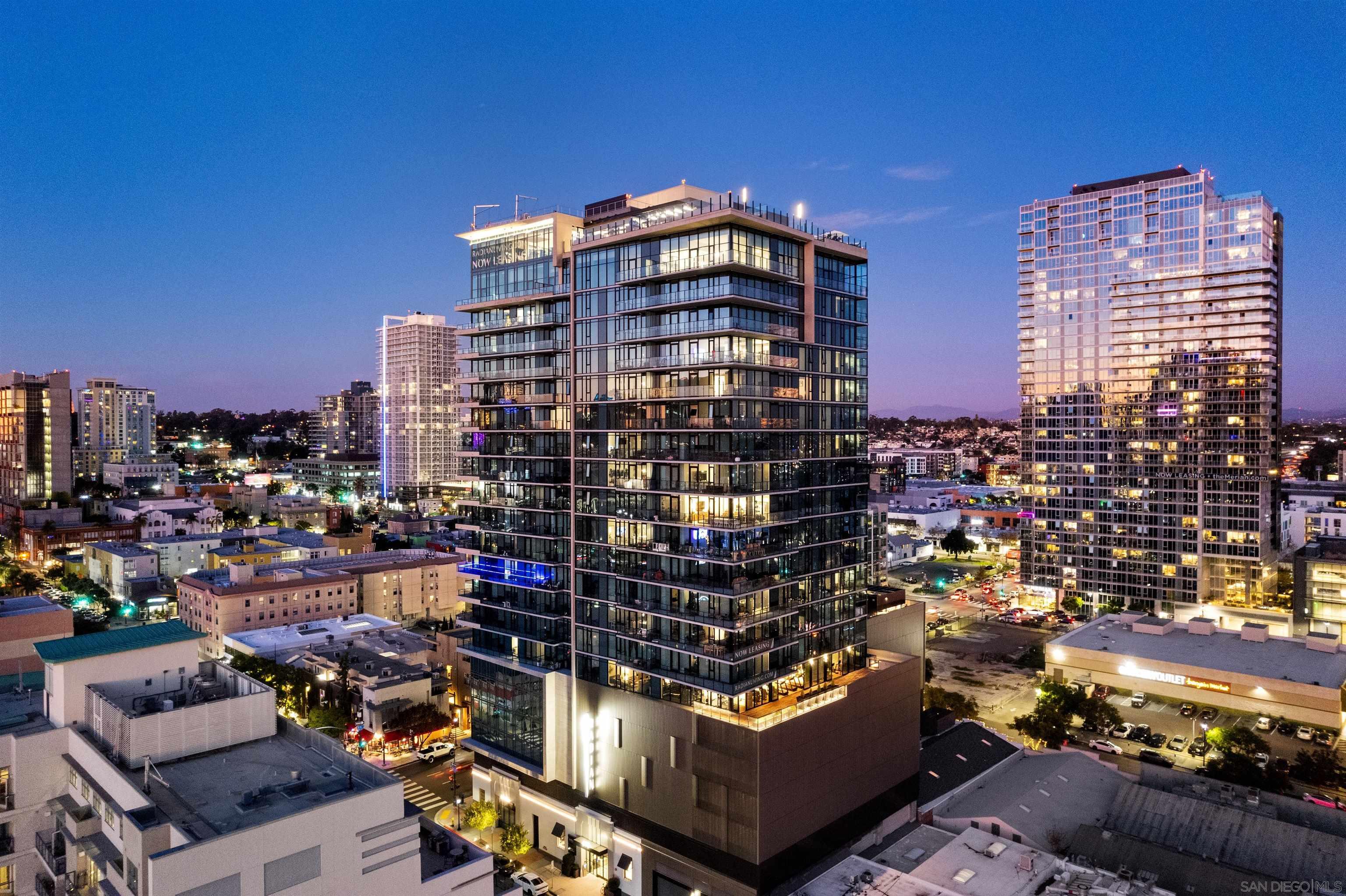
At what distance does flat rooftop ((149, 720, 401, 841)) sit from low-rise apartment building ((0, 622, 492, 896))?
78mm

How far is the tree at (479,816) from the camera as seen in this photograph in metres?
50.6

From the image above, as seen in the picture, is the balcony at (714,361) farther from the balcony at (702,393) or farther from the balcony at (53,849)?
the balcony at (53,849)

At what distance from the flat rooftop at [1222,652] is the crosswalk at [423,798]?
6352 centimetres

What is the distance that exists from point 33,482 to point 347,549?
362 feet

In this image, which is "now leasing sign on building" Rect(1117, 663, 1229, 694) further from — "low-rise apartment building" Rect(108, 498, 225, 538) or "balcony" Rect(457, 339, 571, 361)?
"low-rise apartment building" Rect(108, 498, 225, 538)

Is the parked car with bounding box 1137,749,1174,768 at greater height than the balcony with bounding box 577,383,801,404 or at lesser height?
lesser

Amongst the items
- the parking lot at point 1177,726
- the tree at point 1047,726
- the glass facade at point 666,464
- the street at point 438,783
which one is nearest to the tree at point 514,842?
the glass facade at point 666,464

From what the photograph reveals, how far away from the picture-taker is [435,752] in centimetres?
6512

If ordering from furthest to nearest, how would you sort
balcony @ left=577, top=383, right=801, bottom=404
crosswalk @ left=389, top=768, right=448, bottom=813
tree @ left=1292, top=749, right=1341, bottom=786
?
tree @ left=1292, top=749, right=1341, bottom=786, crosswalk @ left=389, top=768, right=448, bottom=813, balcony @ left=577, top=383, right=801, bottom=404

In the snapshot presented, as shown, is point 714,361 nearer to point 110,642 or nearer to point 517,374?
point 517,374

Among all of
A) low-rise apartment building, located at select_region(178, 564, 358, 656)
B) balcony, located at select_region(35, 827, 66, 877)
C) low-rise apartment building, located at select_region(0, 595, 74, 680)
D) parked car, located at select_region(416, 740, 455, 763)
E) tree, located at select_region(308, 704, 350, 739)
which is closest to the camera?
balcony, located at select_region(35, 827, 66, 877)

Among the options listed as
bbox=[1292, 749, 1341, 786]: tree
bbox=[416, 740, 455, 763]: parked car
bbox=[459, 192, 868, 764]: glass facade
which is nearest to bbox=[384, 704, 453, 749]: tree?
bbox=[416, 740, 455, 763]: parked car

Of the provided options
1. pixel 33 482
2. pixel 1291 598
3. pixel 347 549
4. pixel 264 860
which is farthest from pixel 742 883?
pixel 33 482

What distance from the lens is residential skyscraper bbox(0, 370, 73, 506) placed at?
7293 inches
